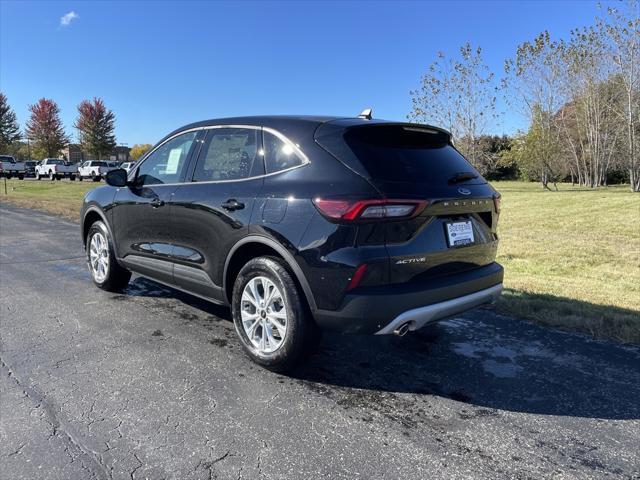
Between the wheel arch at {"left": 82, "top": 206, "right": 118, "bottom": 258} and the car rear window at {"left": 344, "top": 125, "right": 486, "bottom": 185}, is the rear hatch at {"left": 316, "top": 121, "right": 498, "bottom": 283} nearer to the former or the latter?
the car rear window at {"left": 344, "top": 125, "right": 486, "bottom": 185}

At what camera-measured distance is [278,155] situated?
3.59m

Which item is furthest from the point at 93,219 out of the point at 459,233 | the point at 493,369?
the point at 493,369

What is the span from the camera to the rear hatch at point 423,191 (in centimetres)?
307

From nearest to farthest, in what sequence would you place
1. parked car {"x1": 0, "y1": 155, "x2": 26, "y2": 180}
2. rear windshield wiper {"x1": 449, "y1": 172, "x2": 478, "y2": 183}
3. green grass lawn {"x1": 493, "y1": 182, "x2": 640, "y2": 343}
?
rear windshield wiper {"x1": 449, "y1": 172, "x2": 478, "y2": 183}
green grass lawn {"x1": 493, "y1": 182, "x2": 640, "y2": 343}
parked car {"x1": 0, "y1": 155, "x2": 26, "y2": 180}

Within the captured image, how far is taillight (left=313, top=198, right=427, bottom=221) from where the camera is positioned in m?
2.97

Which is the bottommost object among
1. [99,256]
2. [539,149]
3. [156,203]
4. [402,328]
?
[402,328]

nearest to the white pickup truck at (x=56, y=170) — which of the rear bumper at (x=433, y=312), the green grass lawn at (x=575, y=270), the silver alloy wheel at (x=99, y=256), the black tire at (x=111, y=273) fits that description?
the green grass lawn at (x=575, y=270)

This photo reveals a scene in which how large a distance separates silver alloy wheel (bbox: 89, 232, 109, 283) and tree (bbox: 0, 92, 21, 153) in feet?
234

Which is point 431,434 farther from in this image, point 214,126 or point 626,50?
point 626,50

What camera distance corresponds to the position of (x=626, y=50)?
26.4m

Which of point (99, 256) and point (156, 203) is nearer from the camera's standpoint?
point (156, 203)

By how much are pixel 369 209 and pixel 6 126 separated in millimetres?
75845

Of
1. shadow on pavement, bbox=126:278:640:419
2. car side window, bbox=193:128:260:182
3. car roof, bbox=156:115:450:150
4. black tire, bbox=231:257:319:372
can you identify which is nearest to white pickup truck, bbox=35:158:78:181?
car side window, bbox=193:128:260:182

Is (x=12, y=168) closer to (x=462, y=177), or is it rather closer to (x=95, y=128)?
(x=95, y=128)
